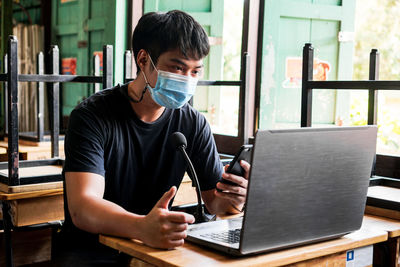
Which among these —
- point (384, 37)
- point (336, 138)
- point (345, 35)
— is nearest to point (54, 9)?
point (345, 35)

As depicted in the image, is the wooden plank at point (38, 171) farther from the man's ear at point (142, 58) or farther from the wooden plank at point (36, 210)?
the man's ear at point (142, 58)

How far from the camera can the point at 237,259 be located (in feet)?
4.13

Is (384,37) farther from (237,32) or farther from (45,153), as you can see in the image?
(45,153)

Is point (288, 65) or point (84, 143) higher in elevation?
point (288, 65)

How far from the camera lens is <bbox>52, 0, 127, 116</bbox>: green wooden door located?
4.17m

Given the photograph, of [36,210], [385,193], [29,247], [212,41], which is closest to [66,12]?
[212,41]

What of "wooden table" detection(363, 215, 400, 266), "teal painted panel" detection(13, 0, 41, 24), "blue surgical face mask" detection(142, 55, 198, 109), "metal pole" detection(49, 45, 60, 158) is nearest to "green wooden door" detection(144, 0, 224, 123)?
"metal pole" detection(49, 45, 60, 158)

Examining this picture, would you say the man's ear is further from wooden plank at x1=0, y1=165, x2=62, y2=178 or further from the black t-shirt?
wooden plank at x1=0, y1=165, x2=62, y2=178

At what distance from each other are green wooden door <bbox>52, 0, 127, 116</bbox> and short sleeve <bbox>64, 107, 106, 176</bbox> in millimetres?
2493

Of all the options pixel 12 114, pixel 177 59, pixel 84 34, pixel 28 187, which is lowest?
pixel 28 187

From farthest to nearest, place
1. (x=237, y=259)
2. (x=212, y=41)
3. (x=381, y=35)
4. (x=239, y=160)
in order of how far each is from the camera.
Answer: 1. (x=381, y=35)
2. (x=212, y=41)
3. (x=239, y=160)
4. (x=237, y=259)

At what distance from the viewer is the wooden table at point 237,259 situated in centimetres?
124

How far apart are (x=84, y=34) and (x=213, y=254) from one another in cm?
398

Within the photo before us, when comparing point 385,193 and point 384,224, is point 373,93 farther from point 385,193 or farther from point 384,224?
point 384,224
